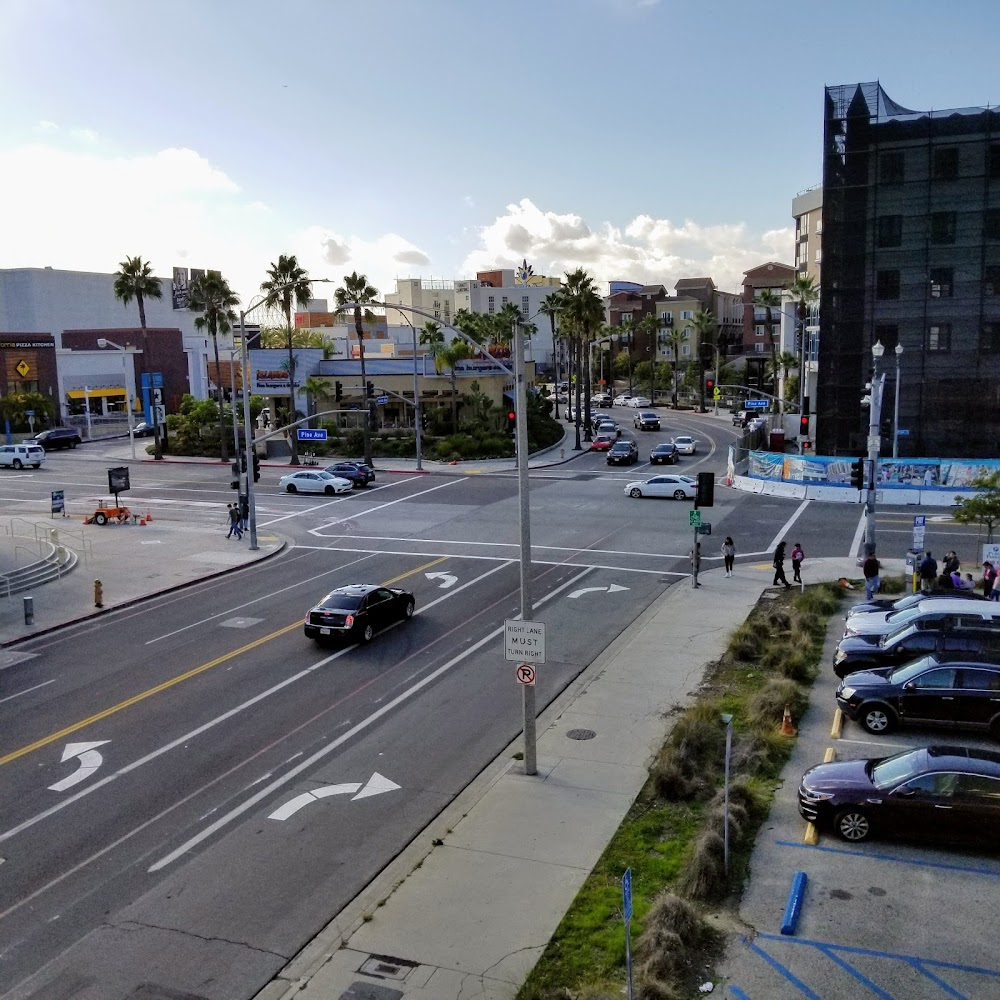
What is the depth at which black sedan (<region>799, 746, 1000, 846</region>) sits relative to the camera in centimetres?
1243

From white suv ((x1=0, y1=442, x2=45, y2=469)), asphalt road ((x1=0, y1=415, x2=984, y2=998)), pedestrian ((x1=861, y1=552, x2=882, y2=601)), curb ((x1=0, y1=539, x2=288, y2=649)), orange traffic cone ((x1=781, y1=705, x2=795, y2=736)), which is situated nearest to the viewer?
asphalt road ((x1=0, y1=415, x2=984, y2=998))

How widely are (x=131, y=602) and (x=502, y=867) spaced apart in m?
19.8

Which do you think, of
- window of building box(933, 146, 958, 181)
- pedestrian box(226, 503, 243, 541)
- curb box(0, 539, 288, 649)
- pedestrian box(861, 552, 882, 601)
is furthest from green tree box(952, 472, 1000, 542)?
window of building box(933, 146, 958, 181)

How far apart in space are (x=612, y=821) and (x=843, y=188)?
5537cm

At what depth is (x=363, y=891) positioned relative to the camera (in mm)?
12078

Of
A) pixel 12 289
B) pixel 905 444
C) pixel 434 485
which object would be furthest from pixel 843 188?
pixel 12 289

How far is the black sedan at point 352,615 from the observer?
23141 millimetres

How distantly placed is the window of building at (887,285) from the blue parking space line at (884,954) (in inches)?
2200

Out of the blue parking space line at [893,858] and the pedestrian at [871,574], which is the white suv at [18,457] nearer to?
the pedestrian at [871,574]

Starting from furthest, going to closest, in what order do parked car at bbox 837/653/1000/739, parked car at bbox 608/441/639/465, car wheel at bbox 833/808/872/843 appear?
parked car at bbox 608/441/639/465
parked car at bbox 837/653/1000/739
car wheel at bbox 833/808/872/843

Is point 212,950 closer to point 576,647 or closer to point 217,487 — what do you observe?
point 576,647

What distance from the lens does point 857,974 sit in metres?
10.0

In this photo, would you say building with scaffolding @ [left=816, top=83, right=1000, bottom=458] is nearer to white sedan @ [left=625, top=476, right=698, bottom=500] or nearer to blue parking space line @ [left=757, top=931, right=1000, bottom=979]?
white sedan @ [left=625, top=476, right=698, bottom=500]

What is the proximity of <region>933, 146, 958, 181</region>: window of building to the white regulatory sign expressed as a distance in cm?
5443
